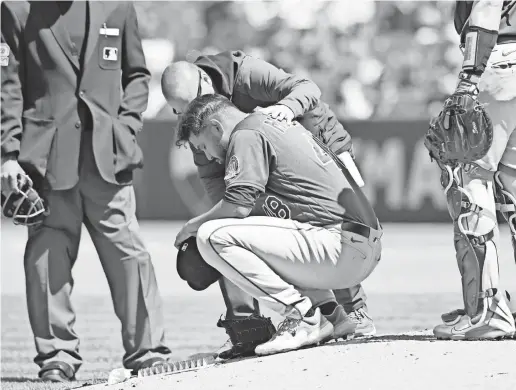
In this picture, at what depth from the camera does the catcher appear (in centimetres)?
522

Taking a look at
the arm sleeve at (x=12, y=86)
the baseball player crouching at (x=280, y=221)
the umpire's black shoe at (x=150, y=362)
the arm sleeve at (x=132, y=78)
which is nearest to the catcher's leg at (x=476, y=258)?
the baseball player crouching at (x=280, y=221)

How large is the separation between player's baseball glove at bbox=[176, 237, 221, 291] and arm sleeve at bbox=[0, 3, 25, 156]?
134cm

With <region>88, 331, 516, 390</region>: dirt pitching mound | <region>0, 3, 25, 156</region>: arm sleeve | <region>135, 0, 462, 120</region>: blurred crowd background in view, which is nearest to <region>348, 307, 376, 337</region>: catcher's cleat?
<region>88, 331, 516, 390</region>: dirt pitching mound

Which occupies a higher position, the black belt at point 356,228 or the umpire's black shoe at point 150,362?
the black belt at point 356,228

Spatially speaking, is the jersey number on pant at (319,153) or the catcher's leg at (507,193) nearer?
the jersey number on pant at (319,153)

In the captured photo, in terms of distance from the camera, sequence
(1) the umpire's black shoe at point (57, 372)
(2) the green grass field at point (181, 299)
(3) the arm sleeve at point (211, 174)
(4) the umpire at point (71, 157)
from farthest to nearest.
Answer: (2) the green grass field at point (181, 299)
(4) the umpire at point (71, 157)
(1) the umpire's black shoe at point (57, 372)
(3) the arm sleeve at point (211, 174)

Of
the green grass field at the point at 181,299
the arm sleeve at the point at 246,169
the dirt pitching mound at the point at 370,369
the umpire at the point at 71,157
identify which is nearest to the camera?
the dirt pitching mound at the point at 370,369

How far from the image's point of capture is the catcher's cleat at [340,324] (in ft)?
18.3

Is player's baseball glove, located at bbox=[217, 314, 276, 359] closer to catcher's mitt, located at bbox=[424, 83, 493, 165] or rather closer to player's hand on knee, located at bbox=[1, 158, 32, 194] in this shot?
catcher's mitt, located at bbox=[424, 83, 493, 165]

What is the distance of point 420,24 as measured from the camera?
15766mm

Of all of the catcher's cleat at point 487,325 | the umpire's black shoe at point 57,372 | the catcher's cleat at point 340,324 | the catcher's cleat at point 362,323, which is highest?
the catcher's cleat at point 487,325

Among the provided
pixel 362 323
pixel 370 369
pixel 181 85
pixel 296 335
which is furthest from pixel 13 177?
pixel 370 369

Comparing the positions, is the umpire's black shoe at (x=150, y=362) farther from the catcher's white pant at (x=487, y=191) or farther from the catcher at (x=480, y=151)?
the catcher's white pant at (x=487, y=191)

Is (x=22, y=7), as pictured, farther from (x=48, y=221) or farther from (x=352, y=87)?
(x=352, y=87)
